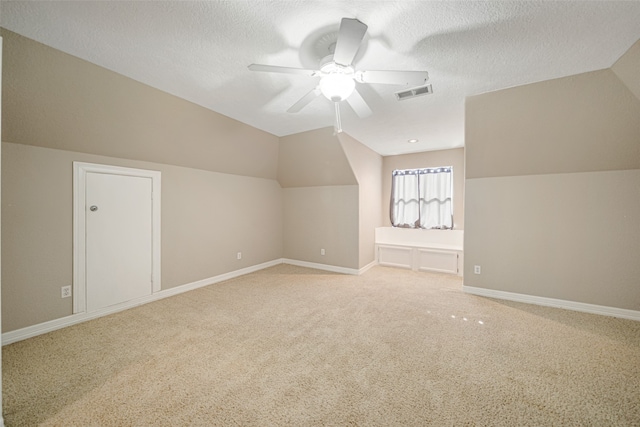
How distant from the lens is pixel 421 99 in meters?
2.80

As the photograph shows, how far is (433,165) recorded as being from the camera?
5078 mm

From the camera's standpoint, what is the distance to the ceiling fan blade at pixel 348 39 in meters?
1.31

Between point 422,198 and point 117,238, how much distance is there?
5.15m

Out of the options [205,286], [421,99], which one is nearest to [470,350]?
[421,99]

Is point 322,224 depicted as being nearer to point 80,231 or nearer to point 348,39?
point 80,231

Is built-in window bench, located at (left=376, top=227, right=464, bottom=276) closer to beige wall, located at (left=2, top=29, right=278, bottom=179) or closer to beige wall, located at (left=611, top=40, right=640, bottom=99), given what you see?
beige wall, located at (left=611, top=40, right=640, bottom=99)

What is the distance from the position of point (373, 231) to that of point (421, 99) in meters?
2.94

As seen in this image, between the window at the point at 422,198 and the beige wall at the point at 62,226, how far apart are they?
130 inches

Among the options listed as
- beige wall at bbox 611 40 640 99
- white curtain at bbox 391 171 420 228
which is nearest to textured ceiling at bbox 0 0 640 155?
beige wall at bbox 611 40 640 99

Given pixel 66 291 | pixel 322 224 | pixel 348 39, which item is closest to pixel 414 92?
pixel 348 39

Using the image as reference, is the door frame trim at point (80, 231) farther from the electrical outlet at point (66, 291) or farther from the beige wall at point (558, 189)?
the beige wall at point (558, 189)

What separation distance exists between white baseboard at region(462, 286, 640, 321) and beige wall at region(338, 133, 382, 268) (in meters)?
1.82

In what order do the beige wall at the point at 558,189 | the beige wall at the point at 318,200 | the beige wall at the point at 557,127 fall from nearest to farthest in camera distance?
the beige wall at the point at 557,127 < the beige wall at the point at 558,189 < the beige wall at the point at 318,200

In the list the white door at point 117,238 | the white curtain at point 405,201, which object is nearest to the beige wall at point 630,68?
the white curtain at point 405,201
